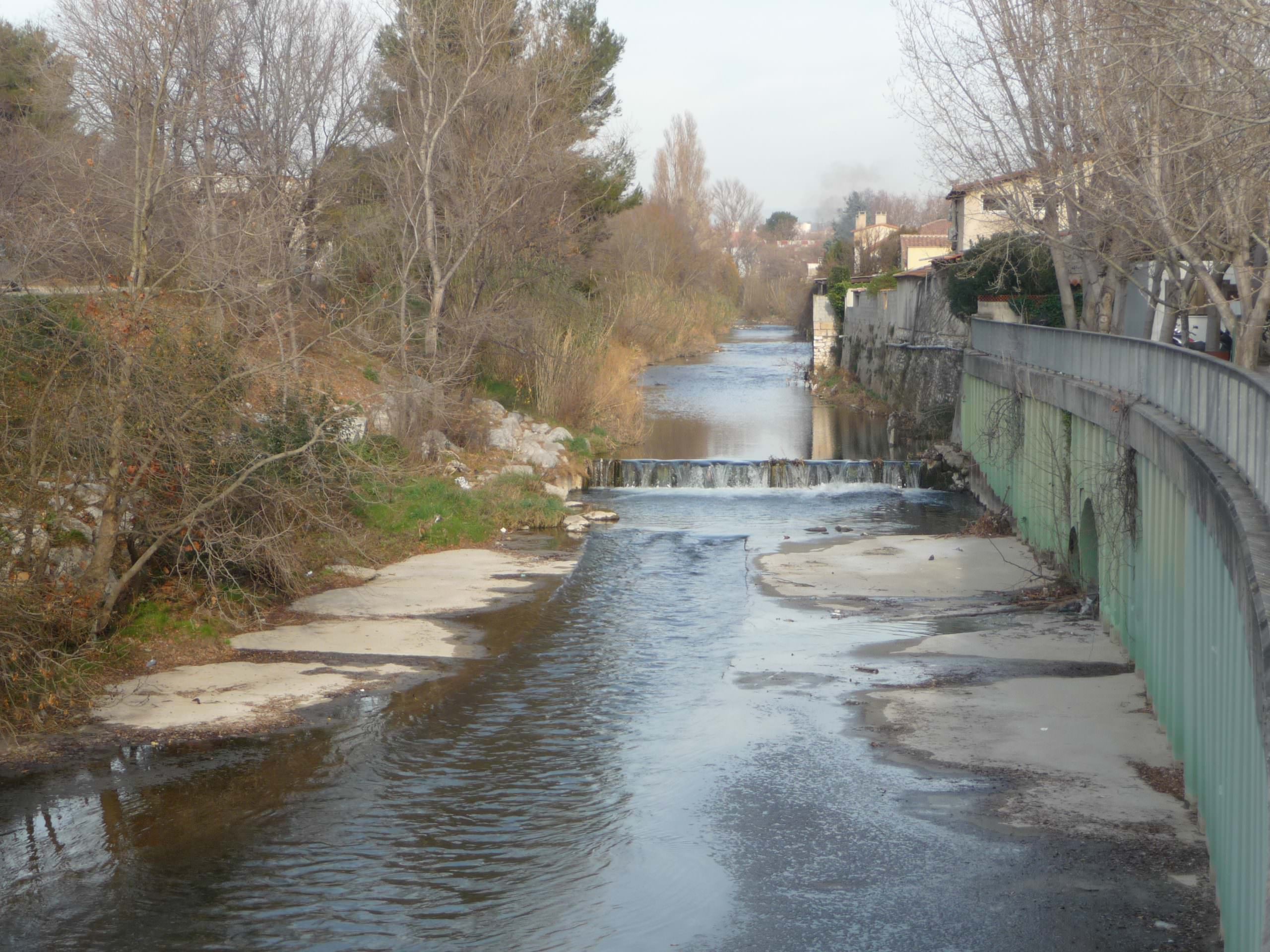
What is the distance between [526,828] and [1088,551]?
938 centimetres

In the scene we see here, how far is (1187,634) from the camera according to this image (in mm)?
9008

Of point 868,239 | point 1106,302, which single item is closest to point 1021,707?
point 1106,302

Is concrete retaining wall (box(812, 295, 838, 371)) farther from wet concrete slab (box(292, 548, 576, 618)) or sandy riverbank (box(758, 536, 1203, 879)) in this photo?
sandy riverbank (box(758, 536, 1203, 879))

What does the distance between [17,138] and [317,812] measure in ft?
77.8

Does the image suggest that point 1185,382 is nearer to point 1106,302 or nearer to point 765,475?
point 1106,302

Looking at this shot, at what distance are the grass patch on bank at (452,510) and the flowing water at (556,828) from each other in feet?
18.3

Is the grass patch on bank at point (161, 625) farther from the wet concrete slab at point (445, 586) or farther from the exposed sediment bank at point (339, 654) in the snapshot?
the wet concrete slab at point (445, 586)

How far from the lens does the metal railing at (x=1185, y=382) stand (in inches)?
283

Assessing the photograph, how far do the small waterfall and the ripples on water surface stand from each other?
13.1 metres

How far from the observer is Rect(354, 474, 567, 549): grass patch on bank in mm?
20016

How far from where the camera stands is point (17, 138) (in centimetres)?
2792

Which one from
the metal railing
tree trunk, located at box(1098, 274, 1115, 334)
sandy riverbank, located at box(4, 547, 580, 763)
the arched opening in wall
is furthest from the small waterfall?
the arched opening in wall

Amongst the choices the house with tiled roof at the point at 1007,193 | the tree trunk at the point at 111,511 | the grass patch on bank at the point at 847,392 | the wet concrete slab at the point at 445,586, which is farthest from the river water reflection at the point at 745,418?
the tree trunk at the point at 111,511

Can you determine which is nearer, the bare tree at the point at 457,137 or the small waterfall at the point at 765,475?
the bare tree at the point at 457,137
